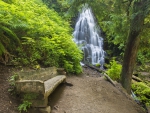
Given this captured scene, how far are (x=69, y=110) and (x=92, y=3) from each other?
4.35 metres

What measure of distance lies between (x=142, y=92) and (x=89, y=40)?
10.1 meters

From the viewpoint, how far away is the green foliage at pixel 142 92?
871cm

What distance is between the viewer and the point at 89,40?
18516 millimetres

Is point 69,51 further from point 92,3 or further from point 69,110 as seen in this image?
point 69,110

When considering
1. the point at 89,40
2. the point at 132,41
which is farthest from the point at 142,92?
the point at 89,40

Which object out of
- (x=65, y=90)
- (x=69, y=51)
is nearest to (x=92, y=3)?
(x=69, y=51)

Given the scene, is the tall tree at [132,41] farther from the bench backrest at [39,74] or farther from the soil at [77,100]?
the bench backrest at [39,74]

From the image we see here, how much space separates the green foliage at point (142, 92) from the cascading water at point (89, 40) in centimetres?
659

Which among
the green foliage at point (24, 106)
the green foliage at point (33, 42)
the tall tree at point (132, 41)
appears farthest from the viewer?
the tall tree at point (132, 41)

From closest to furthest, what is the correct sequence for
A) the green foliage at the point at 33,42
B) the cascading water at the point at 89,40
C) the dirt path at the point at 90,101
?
the dirt path at the point at 90,101 → the green foliage at the point at 33,42 → the cascading water at the point at 89,40

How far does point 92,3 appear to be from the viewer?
6840 millimetres

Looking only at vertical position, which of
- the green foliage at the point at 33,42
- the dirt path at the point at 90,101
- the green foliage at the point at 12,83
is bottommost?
the dirt path at the point at 90,101

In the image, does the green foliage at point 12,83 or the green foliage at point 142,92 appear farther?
the green foliage at point 142,92

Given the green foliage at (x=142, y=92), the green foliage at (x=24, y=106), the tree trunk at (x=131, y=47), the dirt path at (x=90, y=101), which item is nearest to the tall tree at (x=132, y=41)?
the tree trunk at (x=131, y=47)
